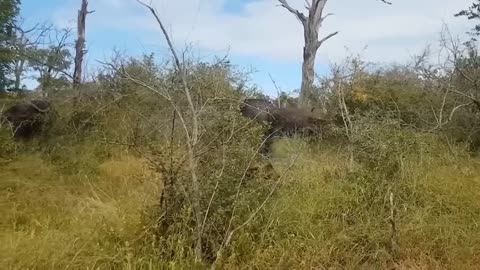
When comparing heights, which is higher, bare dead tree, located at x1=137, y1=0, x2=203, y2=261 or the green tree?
the green tree

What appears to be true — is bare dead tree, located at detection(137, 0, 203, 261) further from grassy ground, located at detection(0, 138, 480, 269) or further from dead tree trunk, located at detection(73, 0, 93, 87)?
dead tree trunk, located at detection(73, 0, 93, 87)

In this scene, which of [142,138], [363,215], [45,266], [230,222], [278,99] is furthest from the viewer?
[278,99]

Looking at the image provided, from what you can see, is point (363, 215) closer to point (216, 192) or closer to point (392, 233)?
point (392, 233)

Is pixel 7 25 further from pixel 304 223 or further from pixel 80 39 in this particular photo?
pixel 304 223

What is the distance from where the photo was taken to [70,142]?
9.59 m

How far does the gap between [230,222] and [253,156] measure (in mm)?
788

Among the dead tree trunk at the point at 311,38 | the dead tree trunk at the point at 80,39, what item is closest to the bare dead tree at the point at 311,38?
the dead tree trunk at the point at 311,38

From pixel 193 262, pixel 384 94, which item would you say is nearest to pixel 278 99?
pixel 384 94

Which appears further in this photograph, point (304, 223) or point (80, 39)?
point (80, 39)

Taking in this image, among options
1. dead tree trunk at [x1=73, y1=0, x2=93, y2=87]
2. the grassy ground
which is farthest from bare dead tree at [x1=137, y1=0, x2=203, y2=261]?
dead tree trunk at [x1=73, y1=0, x2=93, y2=87]

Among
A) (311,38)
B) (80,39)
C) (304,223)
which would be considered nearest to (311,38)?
(311,38)

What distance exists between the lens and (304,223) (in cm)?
A: 477

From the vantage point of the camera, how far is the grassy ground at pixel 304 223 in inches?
164

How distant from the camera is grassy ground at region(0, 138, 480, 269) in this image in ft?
13.6
